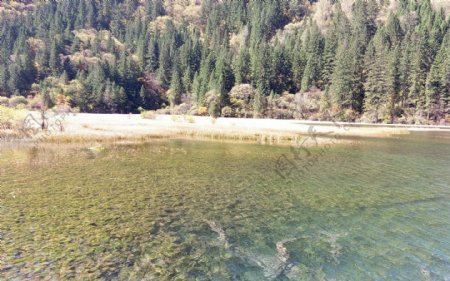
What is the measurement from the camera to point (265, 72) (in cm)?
11638

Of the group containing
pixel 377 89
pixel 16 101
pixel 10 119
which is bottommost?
pixel 10 119

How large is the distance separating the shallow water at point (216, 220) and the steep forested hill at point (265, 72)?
7523cm

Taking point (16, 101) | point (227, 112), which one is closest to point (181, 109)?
point (227, 112)

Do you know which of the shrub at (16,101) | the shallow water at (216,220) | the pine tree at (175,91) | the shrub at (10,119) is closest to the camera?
the shallow water at (216,220)

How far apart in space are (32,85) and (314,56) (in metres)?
104

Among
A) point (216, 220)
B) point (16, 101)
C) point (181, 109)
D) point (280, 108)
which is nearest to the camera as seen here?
point (216, 220)

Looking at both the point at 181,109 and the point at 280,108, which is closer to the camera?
the point at 280,108

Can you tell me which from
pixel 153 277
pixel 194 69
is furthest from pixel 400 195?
pixel 194 69

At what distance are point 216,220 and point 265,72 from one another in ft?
343

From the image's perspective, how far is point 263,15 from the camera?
19675cm

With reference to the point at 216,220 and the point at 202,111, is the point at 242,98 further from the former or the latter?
the point at 216,220

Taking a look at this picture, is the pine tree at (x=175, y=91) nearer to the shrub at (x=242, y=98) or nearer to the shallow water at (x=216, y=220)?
the shrub at (x=242, y=98)

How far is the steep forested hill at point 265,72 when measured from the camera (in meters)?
100

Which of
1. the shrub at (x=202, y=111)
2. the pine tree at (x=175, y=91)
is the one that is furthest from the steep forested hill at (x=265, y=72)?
the shrub at (x=202, y=111)
